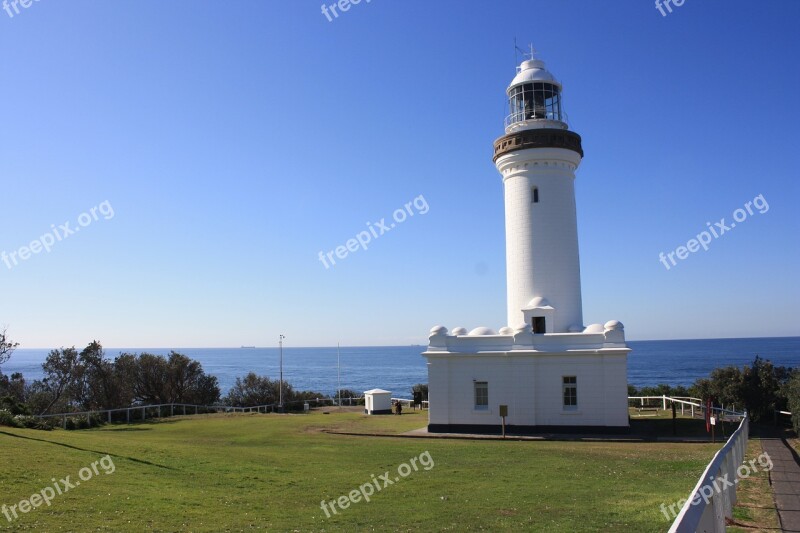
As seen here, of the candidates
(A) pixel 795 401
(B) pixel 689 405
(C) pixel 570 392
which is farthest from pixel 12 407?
(B) pixel 689 405

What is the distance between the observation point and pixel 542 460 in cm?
1634

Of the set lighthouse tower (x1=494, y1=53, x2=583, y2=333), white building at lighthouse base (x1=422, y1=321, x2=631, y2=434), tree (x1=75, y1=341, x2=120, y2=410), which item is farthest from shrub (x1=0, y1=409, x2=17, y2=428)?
lighthouse tower (x1=494, y1=53, x2=583, y2=333)

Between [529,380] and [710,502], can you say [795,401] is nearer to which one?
[529,380]

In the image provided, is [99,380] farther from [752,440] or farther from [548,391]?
[752,440]

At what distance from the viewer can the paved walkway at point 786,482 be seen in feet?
27.5

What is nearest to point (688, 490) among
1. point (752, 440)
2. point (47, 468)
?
point (752, 440)

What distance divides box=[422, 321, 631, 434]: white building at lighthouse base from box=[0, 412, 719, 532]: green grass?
10.3ft

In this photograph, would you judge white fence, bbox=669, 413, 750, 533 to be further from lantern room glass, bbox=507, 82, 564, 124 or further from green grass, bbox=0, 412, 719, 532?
lantern room glass, bbox=507, 82, 564, 124

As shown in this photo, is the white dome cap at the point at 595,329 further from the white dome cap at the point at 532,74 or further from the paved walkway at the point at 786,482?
the white dome cap at the point at 532,74

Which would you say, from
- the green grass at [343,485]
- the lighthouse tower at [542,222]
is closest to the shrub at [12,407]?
the green grass at [343,485]

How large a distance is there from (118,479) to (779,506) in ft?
36.6

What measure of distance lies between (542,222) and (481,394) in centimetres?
772

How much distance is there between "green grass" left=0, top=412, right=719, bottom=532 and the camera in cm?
912

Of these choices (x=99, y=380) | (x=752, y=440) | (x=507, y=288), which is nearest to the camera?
(x=752, y=440)
